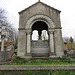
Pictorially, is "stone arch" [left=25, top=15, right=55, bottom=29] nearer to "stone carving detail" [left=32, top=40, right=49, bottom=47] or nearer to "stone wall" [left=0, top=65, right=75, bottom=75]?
"stone carving detail" [left=32, top=40, right=49, bottom=47]

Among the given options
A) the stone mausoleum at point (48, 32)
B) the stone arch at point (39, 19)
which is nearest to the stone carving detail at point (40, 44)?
the stone mausoleum at point (48, 32)

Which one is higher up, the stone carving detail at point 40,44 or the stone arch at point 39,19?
the stone arch at point 39,19

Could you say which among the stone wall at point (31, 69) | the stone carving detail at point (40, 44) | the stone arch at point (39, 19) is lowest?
the stone wall at point (31, 69)

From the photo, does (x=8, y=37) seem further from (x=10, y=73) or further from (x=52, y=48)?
(x=10, y=73)

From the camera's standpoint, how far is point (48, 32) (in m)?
10.3

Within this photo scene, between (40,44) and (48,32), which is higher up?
(48,32)

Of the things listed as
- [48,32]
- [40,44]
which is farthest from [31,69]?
[48,32]

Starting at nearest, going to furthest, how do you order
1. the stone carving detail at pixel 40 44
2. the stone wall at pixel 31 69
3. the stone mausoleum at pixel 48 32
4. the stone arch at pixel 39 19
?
the stone wall at pixel 31 69
the stone mausoleum at pixel 48 32
the stone arch at pixel 39 19
the stone carving detail at pixel 40 44

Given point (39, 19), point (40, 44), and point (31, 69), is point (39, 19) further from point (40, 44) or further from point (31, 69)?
point (31, 69)

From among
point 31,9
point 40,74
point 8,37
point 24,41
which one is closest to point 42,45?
point 24,41

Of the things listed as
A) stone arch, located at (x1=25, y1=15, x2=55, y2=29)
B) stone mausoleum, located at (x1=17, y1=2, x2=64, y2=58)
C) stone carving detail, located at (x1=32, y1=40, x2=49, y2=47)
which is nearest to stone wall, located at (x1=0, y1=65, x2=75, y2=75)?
stone mausoleum, located at (x1=17, y1=2, x2=64, y2=58)

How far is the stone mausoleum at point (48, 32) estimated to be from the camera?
9541 millimetres

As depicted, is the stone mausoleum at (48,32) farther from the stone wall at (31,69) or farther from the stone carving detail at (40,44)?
the stone wall at (31,69)

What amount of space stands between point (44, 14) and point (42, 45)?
395 cm
